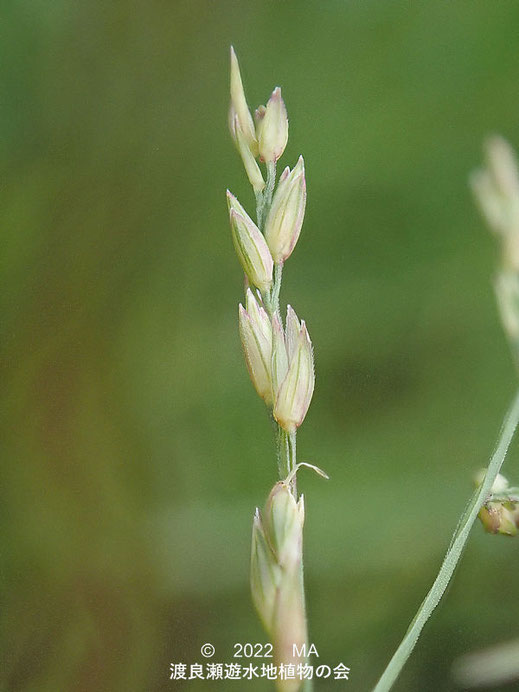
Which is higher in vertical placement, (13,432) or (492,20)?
(492,20)

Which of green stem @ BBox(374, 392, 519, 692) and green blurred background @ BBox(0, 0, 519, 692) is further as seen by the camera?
green blurred background @ BBox(0, 0, 519, 692)

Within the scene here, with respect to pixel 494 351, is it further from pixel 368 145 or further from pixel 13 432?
pixel 13 432

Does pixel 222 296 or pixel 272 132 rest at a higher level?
pixel 222 296

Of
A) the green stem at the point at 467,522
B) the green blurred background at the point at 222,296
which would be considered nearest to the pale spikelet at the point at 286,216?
the green stem at the point at 467,522

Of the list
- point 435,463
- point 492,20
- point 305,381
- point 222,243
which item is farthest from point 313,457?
point 492,20

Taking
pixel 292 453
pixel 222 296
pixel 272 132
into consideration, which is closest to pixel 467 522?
pixel 292 453

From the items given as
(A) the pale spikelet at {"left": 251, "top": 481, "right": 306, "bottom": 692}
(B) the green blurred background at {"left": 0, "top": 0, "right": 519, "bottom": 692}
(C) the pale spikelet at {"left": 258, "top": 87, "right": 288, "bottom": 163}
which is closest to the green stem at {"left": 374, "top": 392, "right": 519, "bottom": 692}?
(A) the pale spikelet at {"left": 251, "top": 481, "right": 306, "bottom": 692}

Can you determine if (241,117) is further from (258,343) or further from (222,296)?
(222,296)

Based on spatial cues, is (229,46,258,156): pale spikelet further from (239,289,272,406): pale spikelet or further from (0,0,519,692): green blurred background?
(0,0,519,692): green blurred background
